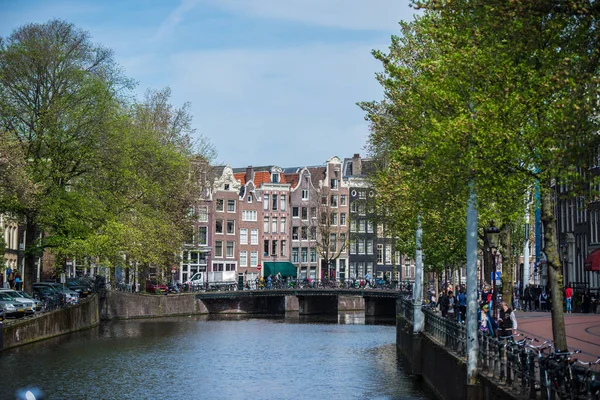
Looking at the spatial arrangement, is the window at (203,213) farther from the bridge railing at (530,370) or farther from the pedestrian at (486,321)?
the bridge railing at (530,370)

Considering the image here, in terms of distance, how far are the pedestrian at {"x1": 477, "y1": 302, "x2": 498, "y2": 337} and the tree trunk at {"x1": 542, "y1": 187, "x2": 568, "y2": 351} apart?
6.91 meters

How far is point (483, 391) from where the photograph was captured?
23.5 meters

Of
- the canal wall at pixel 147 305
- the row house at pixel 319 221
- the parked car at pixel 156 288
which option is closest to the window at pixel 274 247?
the row house at pixel 319 221

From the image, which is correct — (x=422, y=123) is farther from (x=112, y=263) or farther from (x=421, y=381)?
(x=112, y=263)

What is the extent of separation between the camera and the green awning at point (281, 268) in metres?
107

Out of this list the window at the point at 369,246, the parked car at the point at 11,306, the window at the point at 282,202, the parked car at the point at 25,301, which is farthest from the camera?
the window at the point at 369,246

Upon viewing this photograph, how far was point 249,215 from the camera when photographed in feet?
347

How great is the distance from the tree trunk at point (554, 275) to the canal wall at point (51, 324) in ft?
85.0

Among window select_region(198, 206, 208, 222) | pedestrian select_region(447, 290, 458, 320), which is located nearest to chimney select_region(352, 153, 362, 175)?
window select_region(198, 206, 208, 222)

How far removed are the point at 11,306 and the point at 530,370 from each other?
3446 cm

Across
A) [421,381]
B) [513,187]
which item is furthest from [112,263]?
[513,187]

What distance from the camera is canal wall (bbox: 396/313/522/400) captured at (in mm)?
23094

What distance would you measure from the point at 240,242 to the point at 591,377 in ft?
296

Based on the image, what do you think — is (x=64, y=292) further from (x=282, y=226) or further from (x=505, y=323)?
(x=282, y=226)
